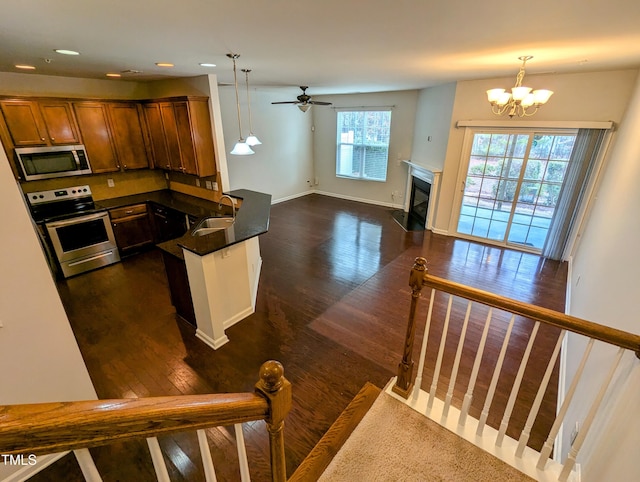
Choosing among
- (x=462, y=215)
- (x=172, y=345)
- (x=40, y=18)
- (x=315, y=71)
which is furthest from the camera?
(x=462, y=215)

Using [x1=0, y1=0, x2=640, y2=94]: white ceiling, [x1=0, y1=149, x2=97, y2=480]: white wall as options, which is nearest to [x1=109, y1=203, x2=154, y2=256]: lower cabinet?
[x1=0, y1=0, x2=640, y2=94]: white ceiling

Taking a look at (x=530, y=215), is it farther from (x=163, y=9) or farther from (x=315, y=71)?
(x=163, y=9)

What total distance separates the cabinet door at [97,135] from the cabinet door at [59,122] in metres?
0.09

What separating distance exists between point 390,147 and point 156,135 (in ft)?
16.7

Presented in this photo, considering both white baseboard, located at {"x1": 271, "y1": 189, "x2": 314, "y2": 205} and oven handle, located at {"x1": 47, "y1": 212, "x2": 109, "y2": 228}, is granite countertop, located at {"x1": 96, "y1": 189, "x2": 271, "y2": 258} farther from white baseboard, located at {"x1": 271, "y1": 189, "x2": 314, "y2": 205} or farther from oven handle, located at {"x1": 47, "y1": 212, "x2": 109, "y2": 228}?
white baseboard, located at {"x1": 271, "y1": 189, "x2": 314, "y2": 205}

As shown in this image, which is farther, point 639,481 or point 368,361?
point 368,361

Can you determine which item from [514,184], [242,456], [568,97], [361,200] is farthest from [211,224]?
[568,97]

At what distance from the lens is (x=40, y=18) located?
1737 millimetres

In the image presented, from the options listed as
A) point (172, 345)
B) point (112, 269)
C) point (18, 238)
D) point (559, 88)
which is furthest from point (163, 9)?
point (559, 88)

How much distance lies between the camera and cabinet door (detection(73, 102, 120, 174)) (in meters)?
4.23

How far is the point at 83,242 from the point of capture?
166 inches

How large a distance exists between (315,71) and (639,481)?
14.0 ft

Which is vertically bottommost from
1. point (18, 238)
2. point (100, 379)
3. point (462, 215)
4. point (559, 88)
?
point (100, 379)

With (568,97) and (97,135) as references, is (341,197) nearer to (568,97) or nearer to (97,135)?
(568,97)
